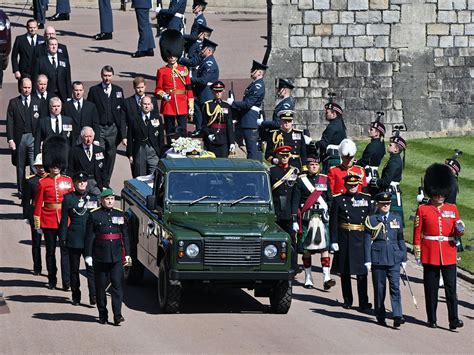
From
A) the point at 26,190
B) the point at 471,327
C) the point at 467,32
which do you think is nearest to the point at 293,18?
the point at 467,32

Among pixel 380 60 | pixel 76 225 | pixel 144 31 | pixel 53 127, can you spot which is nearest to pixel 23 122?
pixel 53 127

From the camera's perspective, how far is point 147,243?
21.0 metres

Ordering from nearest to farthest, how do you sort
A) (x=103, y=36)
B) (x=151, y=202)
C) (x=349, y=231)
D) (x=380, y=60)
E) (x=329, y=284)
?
(x=151, y=202)
(x=349, y=231)
(x=329, y=284)
(x=380, y=60)
(x=103, y=36)

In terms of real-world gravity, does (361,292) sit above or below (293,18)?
below

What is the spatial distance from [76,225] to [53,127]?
14.4 feet

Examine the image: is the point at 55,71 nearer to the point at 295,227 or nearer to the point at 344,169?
the point at 344,169

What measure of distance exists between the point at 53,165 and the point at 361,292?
439cm

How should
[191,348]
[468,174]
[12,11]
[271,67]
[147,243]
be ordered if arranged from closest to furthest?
[191,348] < [147,243] < [468,174] < [271,67] < [12,11]

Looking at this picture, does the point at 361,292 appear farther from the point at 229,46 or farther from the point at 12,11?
the point at 12,11

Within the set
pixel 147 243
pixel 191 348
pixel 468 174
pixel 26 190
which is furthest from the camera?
pixel 468 174

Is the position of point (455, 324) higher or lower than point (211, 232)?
lower

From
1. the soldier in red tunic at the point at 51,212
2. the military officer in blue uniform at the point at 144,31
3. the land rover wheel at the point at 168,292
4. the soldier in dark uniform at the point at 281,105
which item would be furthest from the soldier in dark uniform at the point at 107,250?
the military officer in blue uniform at the point at 144,31

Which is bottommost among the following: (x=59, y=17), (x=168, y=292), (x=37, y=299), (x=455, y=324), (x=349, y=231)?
(x=455, y=324)

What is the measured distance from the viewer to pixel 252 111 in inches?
1118
